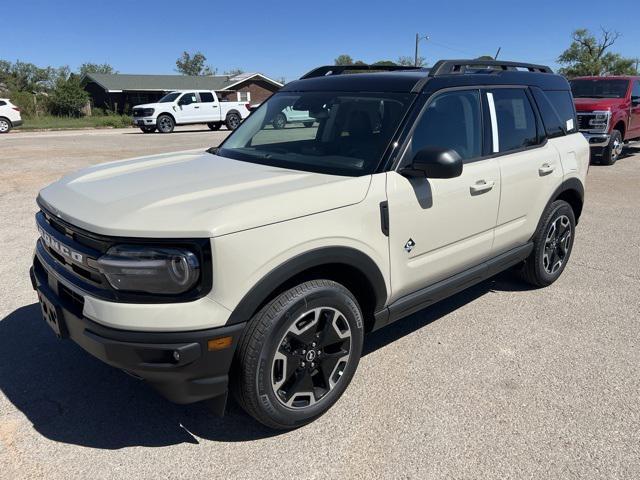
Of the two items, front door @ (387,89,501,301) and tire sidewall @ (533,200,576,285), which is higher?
front door @ (387,89,501,301)

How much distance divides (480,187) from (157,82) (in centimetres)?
5460

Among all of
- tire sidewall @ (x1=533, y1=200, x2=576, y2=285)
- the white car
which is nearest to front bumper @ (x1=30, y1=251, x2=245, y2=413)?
tire sidewall @ (x1=533, y1=200, x2=576, y2=285)

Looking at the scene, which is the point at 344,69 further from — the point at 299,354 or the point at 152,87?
the point at 152,87

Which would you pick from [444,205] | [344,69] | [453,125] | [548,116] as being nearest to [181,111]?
[344,69]

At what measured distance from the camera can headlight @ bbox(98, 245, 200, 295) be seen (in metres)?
2.22

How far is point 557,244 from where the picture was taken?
4.70 meters

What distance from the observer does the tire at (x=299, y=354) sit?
246 centimetres

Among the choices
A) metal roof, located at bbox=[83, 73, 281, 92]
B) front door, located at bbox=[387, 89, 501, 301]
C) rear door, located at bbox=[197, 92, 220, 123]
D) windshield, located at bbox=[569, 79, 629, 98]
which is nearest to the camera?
front door, located at bbox=[387, 89, 501, 301]

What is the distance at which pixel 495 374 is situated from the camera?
3.29m

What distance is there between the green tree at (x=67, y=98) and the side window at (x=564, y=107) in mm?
49007

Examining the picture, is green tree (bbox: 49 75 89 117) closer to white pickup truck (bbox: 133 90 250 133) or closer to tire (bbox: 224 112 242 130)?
white pickup truck (bbox: 133 90 250 133)

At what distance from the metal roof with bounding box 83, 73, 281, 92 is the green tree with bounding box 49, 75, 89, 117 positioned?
9.95ft

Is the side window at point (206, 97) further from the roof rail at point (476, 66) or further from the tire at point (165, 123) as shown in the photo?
the roof rail at point (476, 66)

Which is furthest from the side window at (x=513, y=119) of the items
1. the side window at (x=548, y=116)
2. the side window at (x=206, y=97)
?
the side window at (x=206, y=97)
